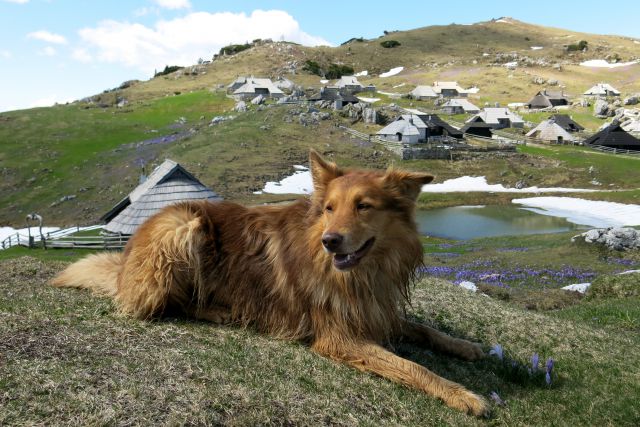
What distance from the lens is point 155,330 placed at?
7.40 meters

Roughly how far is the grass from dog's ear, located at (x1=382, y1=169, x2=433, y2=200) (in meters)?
2.43

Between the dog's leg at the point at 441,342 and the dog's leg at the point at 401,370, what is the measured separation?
4.63 ft

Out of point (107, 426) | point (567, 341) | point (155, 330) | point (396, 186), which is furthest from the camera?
point (567, 341)

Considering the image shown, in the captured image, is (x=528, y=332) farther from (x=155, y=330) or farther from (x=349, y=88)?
(x=349, y=88)

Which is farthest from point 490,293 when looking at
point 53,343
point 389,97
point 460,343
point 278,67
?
point 278,67

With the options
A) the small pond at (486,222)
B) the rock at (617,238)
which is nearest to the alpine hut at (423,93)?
the small pond at (486,222)

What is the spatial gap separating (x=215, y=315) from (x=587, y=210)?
63758mm

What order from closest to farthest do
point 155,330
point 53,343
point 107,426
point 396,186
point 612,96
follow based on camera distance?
point 107,426
point 53,343
point 396,186
point 155,330
point 612,96

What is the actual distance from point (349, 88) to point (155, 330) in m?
149

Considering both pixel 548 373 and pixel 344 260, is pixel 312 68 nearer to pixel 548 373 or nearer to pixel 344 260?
pixel 548 373

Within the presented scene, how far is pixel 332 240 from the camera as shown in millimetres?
5992

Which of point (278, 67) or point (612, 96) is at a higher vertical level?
point (278, 67)

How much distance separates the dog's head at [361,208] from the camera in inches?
244

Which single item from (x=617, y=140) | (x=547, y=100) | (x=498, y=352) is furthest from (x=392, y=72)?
(x=498, y=352)
